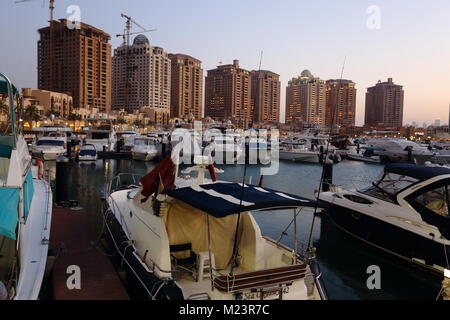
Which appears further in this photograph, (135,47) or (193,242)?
(135,47)

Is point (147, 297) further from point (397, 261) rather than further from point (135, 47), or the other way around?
point (135, 47)

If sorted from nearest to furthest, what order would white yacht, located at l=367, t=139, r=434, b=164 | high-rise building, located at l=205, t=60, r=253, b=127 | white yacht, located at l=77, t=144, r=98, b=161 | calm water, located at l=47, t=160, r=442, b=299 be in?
calm water, located at l=47, t=160, r=442, b=299
white yacht, located at l=77, t=144, r=98, b=161
white yacht, located at l=367, t=139, r=434, b=164
high-rise building, located at l=205, t=60, r=253, b=127

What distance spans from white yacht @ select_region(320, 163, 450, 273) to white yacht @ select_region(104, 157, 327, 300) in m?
4.93

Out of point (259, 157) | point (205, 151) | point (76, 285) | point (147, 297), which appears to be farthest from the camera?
point (259, 157)

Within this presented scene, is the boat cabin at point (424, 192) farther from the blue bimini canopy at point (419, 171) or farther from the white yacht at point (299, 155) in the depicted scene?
the white yacht at point (299, 155)

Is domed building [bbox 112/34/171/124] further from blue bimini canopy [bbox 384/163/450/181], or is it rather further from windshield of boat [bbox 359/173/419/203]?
blue bimini canopy [bbox 384/163/450/181]

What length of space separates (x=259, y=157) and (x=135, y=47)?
157 m

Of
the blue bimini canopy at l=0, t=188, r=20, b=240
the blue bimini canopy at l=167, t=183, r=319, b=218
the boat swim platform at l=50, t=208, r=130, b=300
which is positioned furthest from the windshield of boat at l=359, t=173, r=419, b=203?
the blue bimini canopy at l=0, t=188, r=20, b=240

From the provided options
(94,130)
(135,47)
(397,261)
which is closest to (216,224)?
(397,261)

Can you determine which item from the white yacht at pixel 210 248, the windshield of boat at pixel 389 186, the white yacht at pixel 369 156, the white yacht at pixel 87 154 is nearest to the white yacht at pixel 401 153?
the white yacht at pixel 369 156

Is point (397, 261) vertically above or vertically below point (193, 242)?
below

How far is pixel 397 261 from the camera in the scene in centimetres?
1137

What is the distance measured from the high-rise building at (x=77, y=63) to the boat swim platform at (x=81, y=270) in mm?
153720

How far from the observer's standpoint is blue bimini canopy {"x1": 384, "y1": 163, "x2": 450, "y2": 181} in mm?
11280
